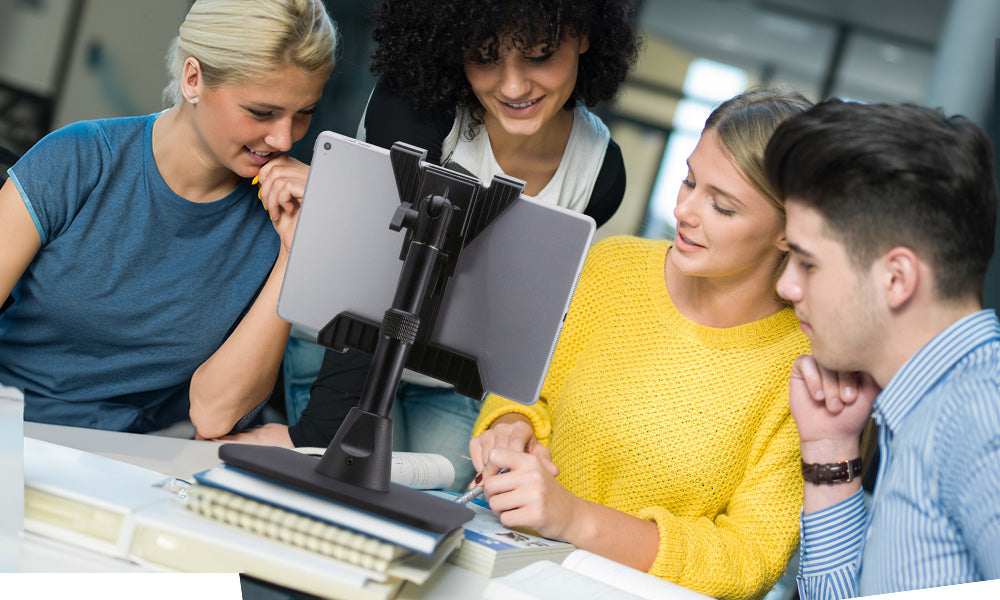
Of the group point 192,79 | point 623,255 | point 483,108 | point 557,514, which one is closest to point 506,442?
point 557,514

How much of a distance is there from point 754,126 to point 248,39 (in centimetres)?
86

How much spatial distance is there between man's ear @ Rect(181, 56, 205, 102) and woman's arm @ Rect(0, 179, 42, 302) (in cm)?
33

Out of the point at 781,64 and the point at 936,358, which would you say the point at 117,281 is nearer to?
the point at 936,358

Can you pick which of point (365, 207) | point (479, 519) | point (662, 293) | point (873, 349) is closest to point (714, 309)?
point (662, 293)

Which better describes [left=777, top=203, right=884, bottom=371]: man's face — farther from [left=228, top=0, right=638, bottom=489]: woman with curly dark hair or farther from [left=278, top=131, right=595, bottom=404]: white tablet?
[left=228, top=0, right=638, bottom=489]: woman with curly dark hair

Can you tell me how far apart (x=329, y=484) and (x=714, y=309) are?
791 millimetres

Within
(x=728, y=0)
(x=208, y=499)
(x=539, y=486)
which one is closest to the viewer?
(x=208, y=499)

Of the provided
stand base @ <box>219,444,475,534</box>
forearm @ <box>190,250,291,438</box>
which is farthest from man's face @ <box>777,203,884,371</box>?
forearm @ <box>190,250,291,438</box>

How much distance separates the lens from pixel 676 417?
1.41 m

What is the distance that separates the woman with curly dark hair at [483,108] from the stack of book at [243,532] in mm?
687

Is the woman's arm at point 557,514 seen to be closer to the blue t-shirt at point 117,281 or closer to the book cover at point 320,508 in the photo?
the book cover at point 320,508

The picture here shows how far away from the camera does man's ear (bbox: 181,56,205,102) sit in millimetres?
1503

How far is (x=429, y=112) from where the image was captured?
1.71m

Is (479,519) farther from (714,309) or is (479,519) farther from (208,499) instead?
(714,309)
